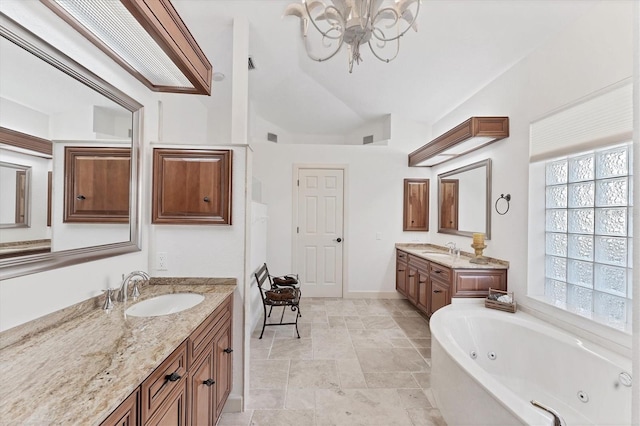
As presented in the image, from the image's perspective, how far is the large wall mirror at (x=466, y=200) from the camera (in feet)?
10.2

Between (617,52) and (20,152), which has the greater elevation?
(617,52)

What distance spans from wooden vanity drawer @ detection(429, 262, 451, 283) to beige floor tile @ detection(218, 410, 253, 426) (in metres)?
2.17

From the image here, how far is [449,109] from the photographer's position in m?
3.91

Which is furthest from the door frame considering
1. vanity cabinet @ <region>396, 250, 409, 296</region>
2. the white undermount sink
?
the white undermount sink

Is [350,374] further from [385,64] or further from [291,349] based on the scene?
[385,64]

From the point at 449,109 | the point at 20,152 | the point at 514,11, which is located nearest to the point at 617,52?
the point at 514,11

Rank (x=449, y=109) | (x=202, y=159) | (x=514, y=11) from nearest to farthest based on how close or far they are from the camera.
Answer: (x=202, y=159) → (x=514, y=11) → (x=449, y=109)

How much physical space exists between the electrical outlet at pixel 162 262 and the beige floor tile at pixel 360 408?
1.51 m

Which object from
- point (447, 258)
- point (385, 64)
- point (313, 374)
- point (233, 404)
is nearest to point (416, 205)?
point (447, 258)

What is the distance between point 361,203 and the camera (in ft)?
15.1

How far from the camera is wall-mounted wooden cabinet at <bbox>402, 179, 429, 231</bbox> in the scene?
15.0ft

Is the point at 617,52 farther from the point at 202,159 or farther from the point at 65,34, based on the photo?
the point at 65,34

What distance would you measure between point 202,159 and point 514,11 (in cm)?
270

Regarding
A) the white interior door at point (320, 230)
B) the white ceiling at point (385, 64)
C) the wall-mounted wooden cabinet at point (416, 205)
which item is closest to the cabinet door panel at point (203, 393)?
the white ceiling at point (385, 64)
